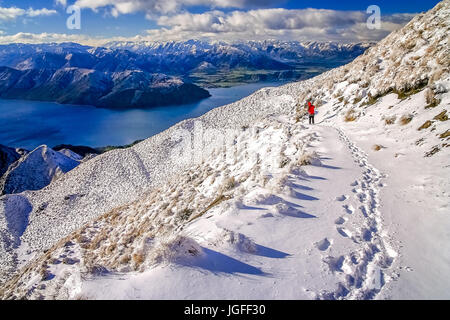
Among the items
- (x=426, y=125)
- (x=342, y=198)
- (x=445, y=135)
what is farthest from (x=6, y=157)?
(x=445, y=135)

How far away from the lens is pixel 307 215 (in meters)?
8.09

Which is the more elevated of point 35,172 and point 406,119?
point 406,119

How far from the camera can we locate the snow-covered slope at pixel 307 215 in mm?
5566

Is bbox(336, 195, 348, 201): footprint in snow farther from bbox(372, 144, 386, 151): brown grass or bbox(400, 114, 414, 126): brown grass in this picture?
bbox(400, 114, 414, 126): brown grass

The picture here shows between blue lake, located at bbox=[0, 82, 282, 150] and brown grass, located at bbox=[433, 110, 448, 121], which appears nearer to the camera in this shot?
brown grass, located at bbox=[433, 110, 448, 121]

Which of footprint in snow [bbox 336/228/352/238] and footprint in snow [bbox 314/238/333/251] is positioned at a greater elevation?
footprint in snow [bbox 336/228/352/238]

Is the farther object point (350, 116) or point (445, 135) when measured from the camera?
point (350, 116)

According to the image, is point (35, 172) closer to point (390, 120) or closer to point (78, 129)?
point (390, 120)

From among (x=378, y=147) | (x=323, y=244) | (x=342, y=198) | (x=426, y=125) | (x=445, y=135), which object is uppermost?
(x=426, y=125)

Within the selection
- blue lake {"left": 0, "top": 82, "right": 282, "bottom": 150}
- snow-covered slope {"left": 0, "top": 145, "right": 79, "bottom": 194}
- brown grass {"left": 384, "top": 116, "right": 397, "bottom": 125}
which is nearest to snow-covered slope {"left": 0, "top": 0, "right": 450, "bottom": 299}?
brown grass {"left": 384, "top": 116, "right": 397, "bottom": 125}

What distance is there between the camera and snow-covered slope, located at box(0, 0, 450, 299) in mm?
5566
